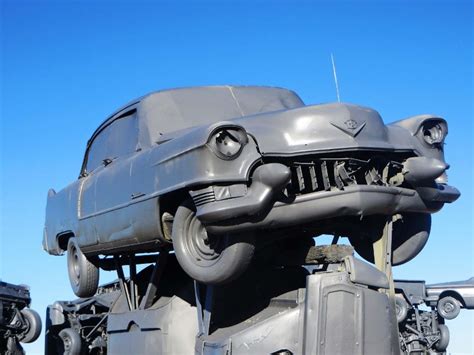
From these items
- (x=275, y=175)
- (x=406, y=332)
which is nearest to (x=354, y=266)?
(x=275, y=175)

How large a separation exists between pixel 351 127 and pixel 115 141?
121 inches

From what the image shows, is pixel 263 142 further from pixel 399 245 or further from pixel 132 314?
pixel 132 314

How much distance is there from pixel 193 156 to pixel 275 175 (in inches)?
26.0

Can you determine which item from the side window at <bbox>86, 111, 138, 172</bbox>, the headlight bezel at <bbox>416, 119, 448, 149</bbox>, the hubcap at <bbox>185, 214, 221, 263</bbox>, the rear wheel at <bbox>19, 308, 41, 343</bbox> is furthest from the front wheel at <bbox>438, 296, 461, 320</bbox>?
the hubcap at <bbox>185, 214, 221, 263</bbox>

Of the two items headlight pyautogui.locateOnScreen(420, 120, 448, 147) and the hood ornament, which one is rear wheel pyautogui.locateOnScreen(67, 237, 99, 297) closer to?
the hood ornament

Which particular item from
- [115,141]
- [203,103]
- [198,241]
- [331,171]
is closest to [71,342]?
[115,141]

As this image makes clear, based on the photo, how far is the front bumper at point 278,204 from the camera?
5.42 metres

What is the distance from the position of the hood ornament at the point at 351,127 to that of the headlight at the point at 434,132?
692 millimetres

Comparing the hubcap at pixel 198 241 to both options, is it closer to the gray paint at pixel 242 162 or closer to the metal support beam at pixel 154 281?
the gray paint at pixel 242 162

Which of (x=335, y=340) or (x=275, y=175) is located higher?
(x=275, y=175)

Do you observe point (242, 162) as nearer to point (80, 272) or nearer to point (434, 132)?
point (434, 132)

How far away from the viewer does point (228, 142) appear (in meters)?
5.59

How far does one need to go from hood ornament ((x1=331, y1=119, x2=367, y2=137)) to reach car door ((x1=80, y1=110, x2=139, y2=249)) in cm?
201

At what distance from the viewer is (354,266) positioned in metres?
5.75
